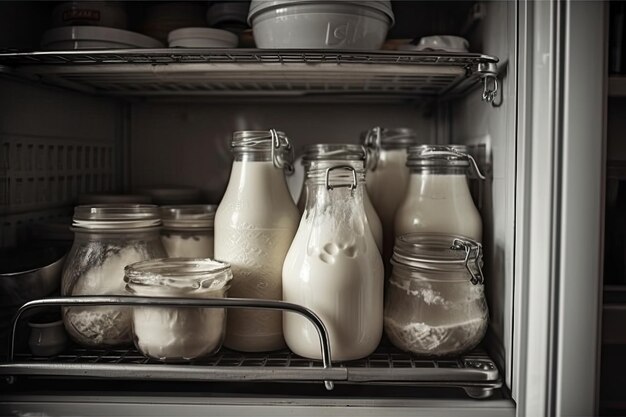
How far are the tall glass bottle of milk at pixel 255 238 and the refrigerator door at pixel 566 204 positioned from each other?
0.33 metres

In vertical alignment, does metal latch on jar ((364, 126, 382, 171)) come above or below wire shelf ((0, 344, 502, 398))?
above

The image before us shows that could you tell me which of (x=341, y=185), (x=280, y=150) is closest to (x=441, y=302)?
(x=341, y=185)

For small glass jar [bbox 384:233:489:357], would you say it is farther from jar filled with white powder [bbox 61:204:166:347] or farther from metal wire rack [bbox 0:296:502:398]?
jar filled with white powder [bbox 61:204:166:347]

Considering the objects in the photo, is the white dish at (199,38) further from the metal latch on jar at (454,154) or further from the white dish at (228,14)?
the metal latch on jar at (454,154)

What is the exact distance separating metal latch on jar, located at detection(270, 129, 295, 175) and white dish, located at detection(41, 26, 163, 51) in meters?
0.26

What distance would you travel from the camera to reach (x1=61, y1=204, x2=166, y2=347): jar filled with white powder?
0.70 m

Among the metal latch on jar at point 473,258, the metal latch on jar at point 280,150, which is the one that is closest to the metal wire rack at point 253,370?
the metal latch on jar at point 473,258

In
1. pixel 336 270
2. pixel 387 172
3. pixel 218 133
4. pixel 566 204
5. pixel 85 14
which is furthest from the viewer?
pixel 218 133

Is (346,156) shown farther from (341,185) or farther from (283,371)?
(283,371)

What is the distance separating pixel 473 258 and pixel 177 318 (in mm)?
388

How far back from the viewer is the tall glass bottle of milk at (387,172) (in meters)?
0.86

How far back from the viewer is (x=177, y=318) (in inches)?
25.0

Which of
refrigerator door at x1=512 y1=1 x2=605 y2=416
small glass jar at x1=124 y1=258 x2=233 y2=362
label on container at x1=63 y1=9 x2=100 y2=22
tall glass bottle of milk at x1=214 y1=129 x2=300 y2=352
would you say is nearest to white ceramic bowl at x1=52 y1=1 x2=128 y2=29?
label on container at x1=63 y1=9 x2=100 y2=22

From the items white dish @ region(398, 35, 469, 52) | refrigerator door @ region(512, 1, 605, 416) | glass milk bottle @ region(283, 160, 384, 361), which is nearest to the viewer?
refrigerator door @ region(512, 1, 605, 416)
